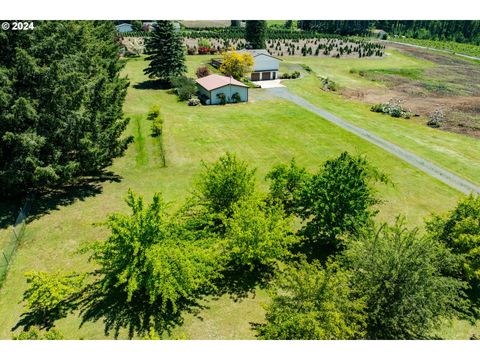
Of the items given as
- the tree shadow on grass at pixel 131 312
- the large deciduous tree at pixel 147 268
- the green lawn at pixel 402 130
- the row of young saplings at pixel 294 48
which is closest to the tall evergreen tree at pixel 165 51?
the green lawn at pixel 402 130

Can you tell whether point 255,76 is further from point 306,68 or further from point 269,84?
point 306,68

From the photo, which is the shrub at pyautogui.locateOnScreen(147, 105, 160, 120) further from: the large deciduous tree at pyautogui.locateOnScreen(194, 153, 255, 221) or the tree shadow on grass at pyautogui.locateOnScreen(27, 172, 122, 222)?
the large deciduous tree at pyautogui.locateOnScreen(194, 153, 255, 221)

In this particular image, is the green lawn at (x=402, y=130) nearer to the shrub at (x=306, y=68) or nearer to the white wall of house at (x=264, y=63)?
the shrub at (x=306, y=68)

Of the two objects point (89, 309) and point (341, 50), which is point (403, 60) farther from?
point (89, 309)

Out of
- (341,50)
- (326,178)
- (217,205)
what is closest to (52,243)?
(217,205)

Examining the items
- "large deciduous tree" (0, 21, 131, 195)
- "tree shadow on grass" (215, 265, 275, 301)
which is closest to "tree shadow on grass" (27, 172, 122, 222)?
"large deciduous tree" (0, 21, 131, 195)

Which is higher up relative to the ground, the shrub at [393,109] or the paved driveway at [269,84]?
the paved driveway at [269,84]
